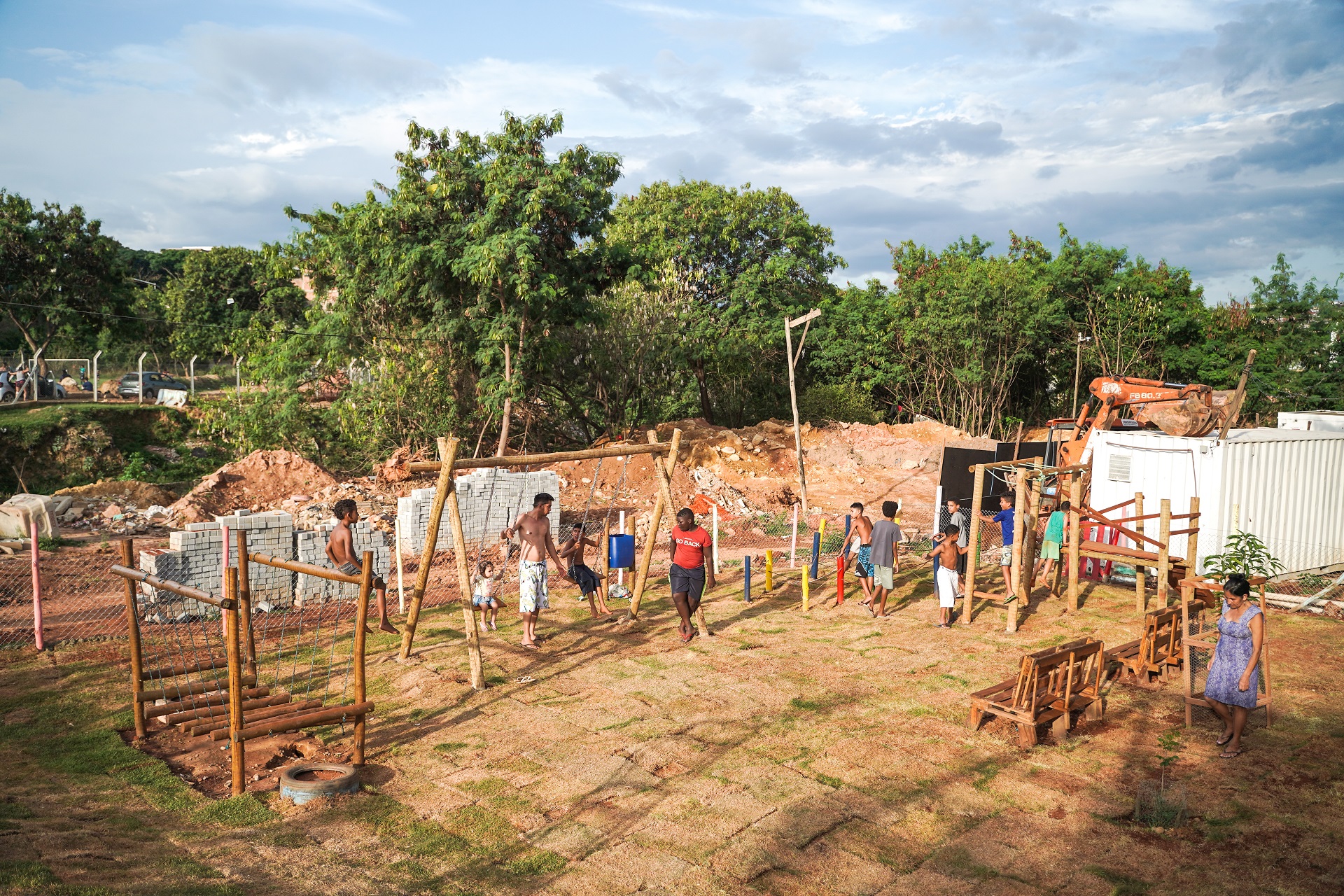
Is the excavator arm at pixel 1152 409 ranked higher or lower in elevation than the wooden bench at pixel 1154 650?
higher

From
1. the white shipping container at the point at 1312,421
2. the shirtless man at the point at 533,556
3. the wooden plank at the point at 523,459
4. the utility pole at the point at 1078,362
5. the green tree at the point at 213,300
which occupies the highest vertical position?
the green tree at the point at 213,300

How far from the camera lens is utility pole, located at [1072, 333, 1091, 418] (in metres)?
33.6

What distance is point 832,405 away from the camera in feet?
109

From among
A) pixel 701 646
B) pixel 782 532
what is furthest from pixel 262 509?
pixel 701 646

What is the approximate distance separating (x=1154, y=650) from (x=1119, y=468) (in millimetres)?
6243

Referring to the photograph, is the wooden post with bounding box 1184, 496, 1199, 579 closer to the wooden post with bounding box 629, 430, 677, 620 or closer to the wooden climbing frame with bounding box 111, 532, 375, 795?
the wooden post with bounding box 629, 430, 677, 620

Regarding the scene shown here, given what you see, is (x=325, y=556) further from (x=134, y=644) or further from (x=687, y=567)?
(x=687, y=567)

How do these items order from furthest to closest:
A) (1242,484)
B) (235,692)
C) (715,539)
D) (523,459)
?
1. (715,539)
2. (1242,484)
3. (523,459)
4. (235,692)

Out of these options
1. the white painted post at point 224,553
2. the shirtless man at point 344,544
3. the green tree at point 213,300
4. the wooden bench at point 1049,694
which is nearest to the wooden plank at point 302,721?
the shirtless man at point 344,544

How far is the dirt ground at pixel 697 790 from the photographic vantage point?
5691 millimetres

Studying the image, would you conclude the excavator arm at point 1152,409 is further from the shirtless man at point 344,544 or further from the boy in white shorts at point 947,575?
the shirtless man at point 344,544

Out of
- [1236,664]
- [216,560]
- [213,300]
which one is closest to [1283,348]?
[1236,664]

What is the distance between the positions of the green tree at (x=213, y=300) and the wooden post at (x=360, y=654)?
38.0 meters

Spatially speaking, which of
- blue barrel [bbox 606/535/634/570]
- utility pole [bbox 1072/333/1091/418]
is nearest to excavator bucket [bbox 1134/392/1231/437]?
blue barrel [bbox 606/535/634/570]
